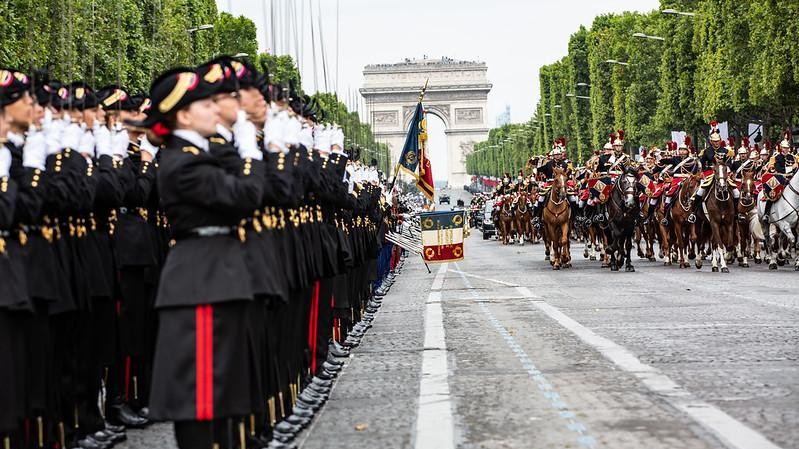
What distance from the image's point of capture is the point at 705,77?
53.2 meters

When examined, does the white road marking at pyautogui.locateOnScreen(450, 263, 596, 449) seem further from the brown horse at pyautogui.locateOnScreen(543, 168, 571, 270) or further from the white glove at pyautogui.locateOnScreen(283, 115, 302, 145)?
the brown horse at pyautogui.locateOnScreen(543, 168, 571, 270)

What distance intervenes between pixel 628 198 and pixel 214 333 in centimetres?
2226

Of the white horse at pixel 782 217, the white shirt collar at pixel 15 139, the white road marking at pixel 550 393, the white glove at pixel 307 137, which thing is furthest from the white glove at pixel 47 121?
the white horse at pixel 782 217

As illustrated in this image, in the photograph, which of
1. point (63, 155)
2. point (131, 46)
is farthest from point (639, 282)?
point (131, 46)

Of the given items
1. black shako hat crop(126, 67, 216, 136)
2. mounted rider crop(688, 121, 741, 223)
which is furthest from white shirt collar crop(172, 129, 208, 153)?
mounted rider crop(688, 121, 741, 223)

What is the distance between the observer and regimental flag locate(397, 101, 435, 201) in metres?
29.0

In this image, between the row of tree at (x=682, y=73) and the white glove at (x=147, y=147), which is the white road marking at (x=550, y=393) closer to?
the white glove at (x=147, y=147)

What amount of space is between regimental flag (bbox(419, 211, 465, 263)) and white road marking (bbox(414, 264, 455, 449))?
39.6 ft

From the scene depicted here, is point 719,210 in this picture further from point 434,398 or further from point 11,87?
point 11,87

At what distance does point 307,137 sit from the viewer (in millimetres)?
10617

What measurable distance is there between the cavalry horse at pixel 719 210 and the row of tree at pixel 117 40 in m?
7.27

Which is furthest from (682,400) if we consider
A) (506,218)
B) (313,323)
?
(506,218)

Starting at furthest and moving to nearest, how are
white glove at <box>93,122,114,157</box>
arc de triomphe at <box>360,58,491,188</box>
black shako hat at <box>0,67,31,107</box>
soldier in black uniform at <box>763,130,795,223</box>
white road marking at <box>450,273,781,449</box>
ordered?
arc de triomphe at <box>360,58,491,188</box> → soldier in black uniform at <box>763,130,795,223</box> → white glove at <box>93,122,114,157</box> → black shako hat at <box>0,67,31,107</box> → white road marking at <box>450,273,781,449</box>

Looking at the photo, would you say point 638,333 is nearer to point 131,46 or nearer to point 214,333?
point 214,333
